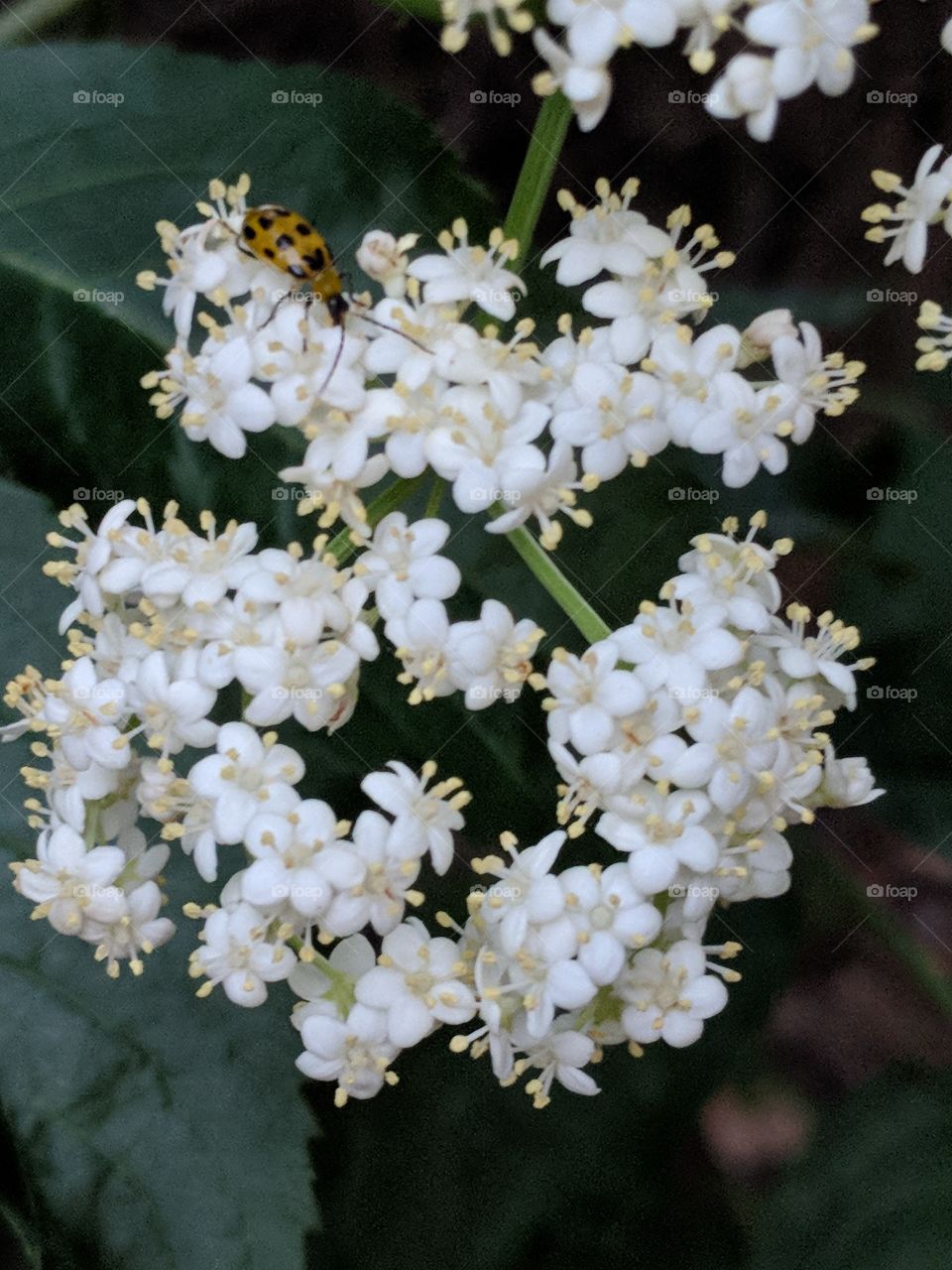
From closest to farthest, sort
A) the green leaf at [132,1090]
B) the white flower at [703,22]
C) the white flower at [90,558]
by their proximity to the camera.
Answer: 1. the white flower at [703,22]
2. the white flower at [90,558]
3. the green leaf at [132,1090]

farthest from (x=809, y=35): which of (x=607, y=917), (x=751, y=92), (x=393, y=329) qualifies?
(x=607, y=917)

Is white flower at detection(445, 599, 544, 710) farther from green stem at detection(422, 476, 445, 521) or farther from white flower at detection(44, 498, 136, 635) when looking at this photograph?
white flower at detection(44, 498, 136, 635)

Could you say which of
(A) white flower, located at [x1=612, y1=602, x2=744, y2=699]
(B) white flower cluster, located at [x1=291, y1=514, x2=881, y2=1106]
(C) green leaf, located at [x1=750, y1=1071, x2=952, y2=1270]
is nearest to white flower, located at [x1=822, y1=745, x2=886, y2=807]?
(B) white flower cluster, located at [x1=291, y1=514, x2=881, y2=1106]

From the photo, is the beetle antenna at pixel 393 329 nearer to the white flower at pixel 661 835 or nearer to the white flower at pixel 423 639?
the white flower at pixel 423 639

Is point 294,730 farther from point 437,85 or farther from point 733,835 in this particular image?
point 437,85

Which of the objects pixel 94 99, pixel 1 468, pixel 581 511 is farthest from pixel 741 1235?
pixel 94 99

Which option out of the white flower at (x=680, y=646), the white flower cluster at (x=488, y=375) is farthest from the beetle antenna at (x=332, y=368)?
the white flower at (x=680, y=646)
